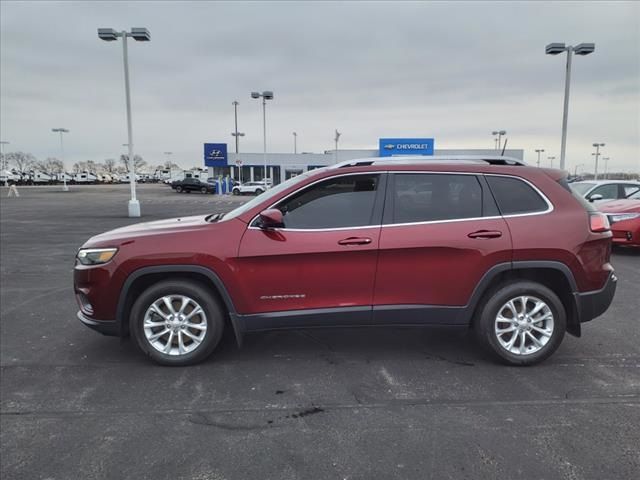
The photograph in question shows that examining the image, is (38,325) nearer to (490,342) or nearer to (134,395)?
(134,395)

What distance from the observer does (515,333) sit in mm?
4051

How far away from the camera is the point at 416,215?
403cm

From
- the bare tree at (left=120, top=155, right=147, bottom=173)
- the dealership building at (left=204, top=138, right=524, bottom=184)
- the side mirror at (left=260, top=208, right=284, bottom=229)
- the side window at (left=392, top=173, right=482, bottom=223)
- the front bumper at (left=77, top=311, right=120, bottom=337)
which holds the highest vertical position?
the bare tree at (left=120, top=155, right=147, bottom=173)

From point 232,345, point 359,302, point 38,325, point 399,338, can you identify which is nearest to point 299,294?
point 359,302

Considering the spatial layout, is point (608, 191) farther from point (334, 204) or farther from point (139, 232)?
point (139, 232)

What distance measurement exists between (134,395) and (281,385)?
114cm

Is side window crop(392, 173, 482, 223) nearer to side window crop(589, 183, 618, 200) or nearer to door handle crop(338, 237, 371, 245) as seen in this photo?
door handle crop(338, 237, 371, 245)

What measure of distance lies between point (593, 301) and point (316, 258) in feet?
8.09

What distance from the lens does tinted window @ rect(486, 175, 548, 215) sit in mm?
4051

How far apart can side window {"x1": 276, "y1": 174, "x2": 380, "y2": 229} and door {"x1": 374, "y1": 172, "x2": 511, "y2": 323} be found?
185 millimetres

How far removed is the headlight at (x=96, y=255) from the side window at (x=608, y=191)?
1224cm

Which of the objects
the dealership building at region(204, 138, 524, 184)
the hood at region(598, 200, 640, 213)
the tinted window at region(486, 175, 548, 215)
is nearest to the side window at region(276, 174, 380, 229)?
the tinted window at region(486, 175, 548, 215)

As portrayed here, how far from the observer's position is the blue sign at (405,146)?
45.3 m

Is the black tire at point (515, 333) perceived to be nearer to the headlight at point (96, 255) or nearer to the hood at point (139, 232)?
the hood at point (139, 232)
